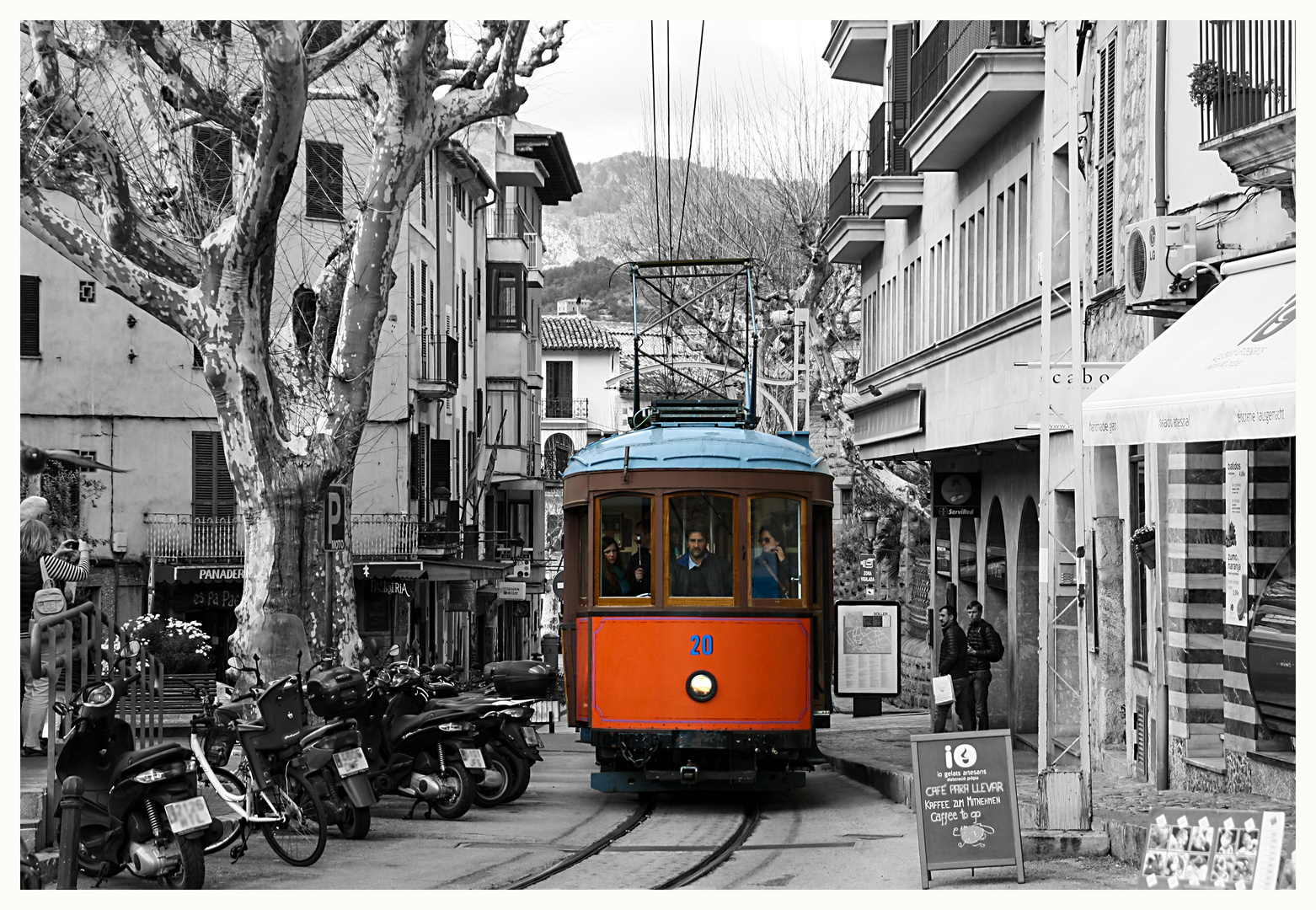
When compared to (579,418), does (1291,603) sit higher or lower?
lower

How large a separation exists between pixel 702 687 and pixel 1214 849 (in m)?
6.80

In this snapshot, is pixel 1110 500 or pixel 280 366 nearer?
pixel 280 366

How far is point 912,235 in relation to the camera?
93.2 ft

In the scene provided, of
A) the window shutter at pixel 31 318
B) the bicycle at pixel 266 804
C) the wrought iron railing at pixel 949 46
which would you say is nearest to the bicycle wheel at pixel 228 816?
the bicycle at pixel 266 804

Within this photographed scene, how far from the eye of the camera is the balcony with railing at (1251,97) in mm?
11547

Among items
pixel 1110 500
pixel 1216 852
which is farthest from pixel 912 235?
pixel 1216 852

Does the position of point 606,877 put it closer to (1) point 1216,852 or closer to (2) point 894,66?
(1) point 1216,852

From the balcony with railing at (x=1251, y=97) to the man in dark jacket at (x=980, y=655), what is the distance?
26.3 feet

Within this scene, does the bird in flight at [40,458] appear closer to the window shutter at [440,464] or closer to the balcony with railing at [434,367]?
the balcony with railing at [434,367]

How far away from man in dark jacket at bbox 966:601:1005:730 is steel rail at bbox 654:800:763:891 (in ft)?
17.2

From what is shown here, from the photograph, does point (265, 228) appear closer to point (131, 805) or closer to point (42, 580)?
point (42, 580)

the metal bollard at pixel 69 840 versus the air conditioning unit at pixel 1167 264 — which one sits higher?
the air conditioning unit at pixel 1167 264

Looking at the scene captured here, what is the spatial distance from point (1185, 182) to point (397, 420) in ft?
80.8

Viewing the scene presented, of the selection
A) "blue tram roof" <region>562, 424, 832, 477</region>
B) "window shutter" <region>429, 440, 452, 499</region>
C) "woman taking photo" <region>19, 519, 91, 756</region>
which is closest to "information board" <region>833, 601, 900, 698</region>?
"blue tram roof" <region>562, 424, 832, 477</region>
